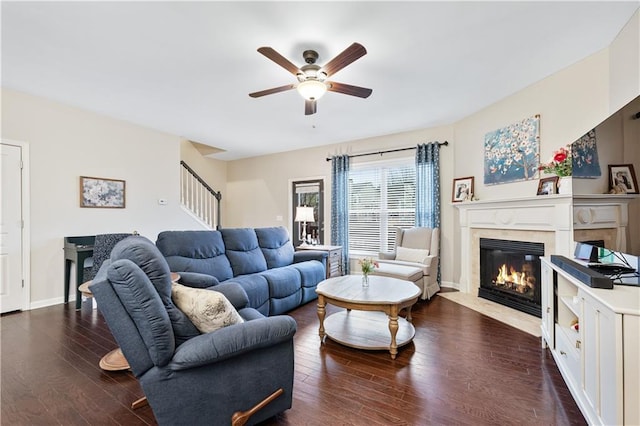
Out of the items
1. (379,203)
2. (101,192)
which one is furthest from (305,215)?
(101,192)

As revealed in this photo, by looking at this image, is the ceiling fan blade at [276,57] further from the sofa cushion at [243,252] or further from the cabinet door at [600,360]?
the cabinet door at [600,360]

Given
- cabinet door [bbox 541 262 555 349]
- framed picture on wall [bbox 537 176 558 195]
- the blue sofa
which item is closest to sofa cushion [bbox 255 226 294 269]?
the blue sofa

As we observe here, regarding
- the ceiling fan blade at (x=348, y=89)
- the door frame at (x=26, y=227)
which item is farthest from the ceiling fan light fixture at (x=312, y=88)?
the door frame at (x=26, y=227)

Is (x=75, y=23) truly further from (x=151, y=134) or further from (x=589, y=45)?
(x=589, y=45)

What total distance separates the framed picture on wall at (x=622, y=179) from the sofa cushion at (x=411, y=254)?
255 cm

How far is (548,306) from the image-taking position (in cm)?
240

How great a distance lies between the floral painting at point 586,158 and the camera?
2029 millimetres

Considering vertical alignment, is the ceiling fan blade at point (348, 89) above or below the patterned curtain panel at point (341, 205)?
above

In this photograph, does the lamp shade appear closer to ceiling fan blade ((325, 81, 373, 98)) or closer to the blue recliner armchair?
ceiling fan blade ((325, 81, 373, 98))

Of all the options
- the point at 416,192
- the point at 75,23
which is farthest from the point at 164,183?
the point at 416,192

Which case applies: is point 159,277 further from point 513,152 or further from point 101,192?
point 513,152

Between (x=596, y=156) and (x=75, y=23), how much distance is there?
13.2 feet

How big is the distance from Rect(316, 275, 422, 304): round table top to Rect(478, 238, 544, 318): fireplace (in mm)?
1673

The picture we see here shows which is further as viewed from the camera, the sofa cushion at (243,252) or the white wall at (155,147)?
the sofa cushion at (243,252)
